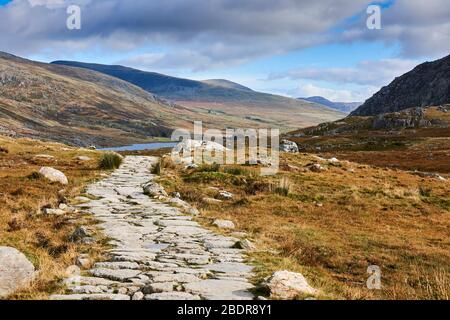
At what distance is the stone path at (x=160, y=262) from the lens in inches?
317

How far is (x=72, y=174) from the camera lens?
29.6m

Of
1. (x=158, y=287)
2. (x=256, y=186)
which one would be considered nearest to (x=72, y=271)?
(x=158, y=287)

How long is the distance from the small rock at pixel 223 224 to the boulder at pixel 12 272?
789 cm

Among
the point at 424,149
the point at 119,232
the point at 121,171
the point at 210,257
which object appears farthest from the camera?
the point at 424,149

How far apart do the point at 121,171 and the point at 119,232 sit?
784 inches

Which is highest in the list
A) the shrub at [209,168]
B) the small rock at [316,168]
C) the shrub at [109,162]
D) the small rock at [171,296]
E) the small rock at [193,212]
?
the shrub at [109,162]

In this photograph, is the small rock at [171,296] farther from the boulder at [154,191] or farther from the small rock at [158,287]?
the boulder at [154,191]

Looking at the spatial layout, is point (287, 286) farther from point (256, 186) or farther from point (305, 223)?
point (256, 186)

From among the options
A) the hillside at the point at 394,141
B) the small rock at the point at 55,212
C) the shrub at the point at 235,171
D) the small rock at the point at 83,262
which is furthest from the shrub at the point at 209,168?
the hillside at the point at 394,141

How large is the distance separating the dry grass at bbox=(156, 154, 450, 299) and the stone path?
962 millimetres

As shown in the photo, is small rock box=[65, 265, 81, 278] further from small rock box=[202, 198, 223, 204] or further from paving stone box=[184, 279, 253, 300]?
small rock box=[202, 198, 223, 204]

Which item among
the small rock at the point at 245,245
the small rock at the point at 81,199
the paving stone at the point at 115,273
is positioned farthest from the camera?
the small rock at the point at 81,199

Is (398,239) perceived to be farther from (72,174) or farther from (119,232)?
(72,174)

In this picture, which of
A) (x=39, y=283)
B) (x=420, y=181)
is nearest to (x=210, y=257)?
(x=39, y=283)
